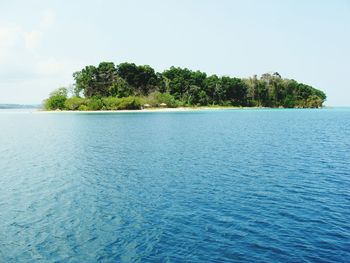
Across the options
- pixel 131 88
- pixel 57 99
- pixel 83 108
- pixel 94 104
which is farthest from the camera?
pixel 131 88

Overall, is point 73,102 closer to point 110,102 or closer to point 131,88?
point 110,102

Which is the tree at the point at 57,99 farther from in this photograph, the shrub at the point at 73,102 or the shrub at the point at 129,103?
the shrub at the point at 129,103

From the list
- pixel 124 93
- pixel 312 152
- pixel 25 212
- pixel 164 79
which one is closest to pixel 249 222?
pixel 25 212

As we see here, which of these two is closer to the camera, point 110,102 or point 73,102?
point 110,102

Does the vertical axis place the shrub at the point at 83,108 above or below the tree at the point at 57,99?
below

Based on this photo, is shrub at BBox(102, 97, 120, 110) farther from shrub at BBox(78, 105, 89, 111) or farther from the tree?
the tree

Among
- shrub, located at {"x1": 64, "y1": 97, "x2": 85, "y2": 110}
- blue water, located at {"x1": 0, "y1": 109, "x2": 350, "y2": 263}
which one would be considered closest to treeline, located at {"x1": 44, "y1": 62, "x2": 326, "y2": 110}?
shrub, located at {"x1": 64, "y1": 97, "x2": 85, "y2": 110}

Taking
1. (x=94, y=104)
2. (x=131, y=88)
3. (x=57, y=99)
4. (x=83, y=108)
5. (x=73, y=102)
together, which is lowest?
(x=83, y=108)

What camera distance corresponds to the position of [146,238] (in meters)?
15.0

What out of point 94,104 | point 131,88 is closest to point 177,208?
point 94,104

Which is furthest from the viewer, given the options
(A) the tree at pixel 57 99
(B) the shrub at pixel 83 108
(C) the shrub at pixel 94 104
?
(A) the tree at pixel 57 99

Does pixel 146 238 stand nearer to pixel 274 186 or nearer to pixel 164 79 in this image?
pixel 274 186

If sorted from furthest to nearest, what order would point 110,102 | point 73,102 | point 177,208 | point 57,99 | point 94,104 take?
point 57,99 < point 73,102 < point 94,104 < point 110,102 < point 177,208

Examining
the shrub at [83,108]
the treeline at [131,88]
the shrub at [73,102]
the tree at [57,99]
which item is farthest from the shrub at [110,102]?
the tree at [57,99]
